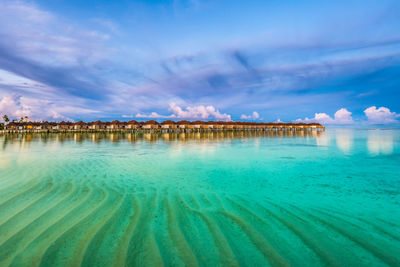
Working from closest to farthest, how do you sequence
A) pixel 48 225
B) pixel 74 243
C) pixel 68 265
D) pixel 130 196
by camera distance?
pixel 68 265
pixel 74 243
pixel 48 225
pixel 130 196

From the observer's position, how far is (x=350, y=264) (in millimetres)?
2326

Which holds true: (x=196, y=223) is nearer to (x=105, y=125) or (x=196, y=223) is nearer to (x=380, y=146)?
(x=380, y=146)

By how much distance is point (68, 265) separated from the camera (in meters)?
2.24

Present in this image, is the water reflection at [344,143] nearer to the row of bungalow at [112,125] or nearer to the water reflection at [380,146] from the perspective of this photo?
the water reflection at [380,146]

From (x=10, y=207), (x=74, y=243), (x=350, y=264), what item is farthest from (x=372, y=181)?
(x=10, y=207)

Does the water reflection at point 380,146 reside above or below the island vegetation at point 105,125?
below

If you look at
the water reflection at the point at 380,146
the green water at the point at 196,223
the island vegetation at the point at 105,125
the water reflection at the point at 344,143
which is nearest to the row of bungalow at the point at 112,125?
the island vegetation at the point at 105,125

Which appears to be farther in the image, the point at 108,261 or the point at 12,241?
the point at 12,241

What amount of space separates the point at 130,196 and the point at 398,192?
24.7ft

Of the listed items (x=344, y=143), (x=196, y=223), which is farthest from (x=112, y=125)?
(x=196, y=223)

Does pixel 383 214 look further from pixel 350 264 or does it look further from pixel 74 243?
pixel 74 243

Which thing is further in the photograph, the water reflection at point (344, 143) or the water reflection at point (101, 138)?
the water reflection at point (101, 138)

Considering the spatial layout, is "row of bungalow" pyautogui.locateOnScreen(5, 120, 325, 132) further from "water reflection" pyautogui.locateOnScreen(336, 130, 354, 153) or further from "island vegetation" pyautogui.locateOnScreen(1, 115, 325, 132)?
"water reflection" pyautogui.locateOnScreen(336, 130, 354, 153)

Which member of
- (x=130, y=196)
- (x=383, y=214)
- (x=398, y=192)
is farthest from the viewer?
(x=398, y=192)
